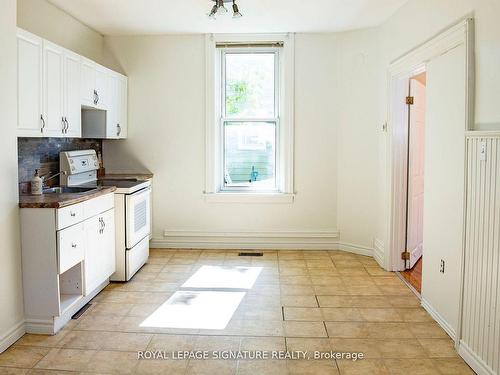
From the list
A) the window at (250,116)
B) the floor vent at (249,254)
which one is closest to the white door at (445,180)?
the floor vent at (249,254)

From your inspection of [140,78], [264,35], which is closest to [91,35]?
[140,78]

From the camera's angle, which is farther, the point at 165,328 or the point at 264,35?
the point at 264,35

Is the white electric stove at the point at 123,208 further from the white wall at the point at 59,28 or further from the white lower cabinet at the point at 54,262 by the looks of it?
the white wall at the point at 59,28

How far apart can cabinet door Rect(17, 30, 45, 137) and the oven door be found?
3.70 feet

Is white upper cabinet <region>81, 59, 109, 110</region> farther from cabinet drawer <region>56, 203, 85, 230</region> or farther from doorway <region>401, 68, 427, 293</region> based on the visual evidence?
doorway <region>401, 68, 427, 293</region>

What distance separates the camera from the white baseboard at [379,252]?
15.8ft

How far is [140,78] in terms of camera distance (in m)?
5.52

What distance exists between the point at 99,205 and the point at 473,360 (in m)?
2.86

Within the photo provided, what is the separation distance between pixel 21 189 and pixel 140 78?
90.4 inches

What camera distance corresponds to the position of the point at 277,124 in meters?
5.61

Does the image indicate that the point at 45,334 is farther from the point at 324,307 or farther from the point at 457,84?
the point at 457,84

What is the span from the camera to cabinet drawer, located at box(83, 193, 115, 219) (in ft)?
11.9

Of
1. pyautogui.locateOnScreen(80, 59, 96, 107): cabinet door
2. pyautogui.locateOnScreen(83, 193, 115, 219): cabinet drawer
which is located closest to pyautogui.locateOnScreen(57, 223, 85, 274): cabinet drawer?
pyautogui.locateOnScreen(83, 193, 115, 219): cabinet drawer

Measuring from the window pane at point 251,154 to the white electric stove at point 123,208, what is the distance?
49.9 inches
